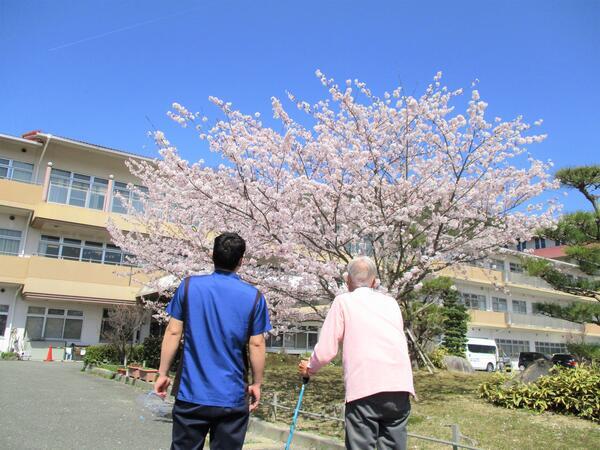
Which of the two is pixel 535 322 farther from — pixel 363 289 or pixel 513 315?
pixel 363 289

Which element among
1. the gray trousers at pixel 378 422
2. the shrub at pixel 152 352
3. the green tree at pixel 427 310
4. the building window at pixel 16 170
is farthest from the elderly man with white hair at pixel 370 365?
the building window at pixel 16 170

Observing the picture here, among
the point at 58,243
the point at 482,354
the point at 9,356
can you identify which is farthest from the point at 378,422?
the point at 482,354

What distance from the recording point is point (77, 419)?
7.10 metres

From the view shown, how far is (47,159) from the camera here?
20969 mm

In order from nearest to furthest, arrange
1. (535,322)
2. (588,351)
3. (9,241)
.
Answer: (588,351)
(9,241)
(535,322)

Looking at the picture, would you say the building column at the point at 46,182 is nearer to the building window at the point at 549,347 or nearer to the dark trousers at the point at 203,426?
the dark trousers at the point at 203,426

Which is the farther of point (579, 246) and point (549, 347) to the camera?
point (549, 347)

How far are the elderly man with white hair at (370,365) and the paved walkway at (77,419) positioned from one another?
11.0 ft

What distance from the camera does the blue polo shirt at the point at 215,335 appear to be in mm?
2480

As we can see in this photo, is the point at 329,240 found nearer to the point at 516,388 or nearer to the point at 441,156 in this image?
the point at 441,156

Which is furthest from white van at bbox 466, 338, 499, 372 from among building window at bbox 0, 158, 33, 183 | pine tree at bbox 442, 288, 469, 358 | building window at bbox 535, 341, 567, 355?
building window at bbox 0, 158, 33, 183

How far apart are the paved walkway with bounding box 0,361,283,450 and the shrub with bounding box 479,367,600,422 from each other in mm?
4021

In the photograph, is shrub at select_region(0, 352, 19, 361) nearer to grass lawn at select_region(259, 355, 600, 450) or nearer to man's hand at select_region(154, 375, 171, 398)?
grass lawn at select_region(259, 355, 600, 450)

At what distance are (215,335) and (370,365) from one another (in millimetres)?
884
